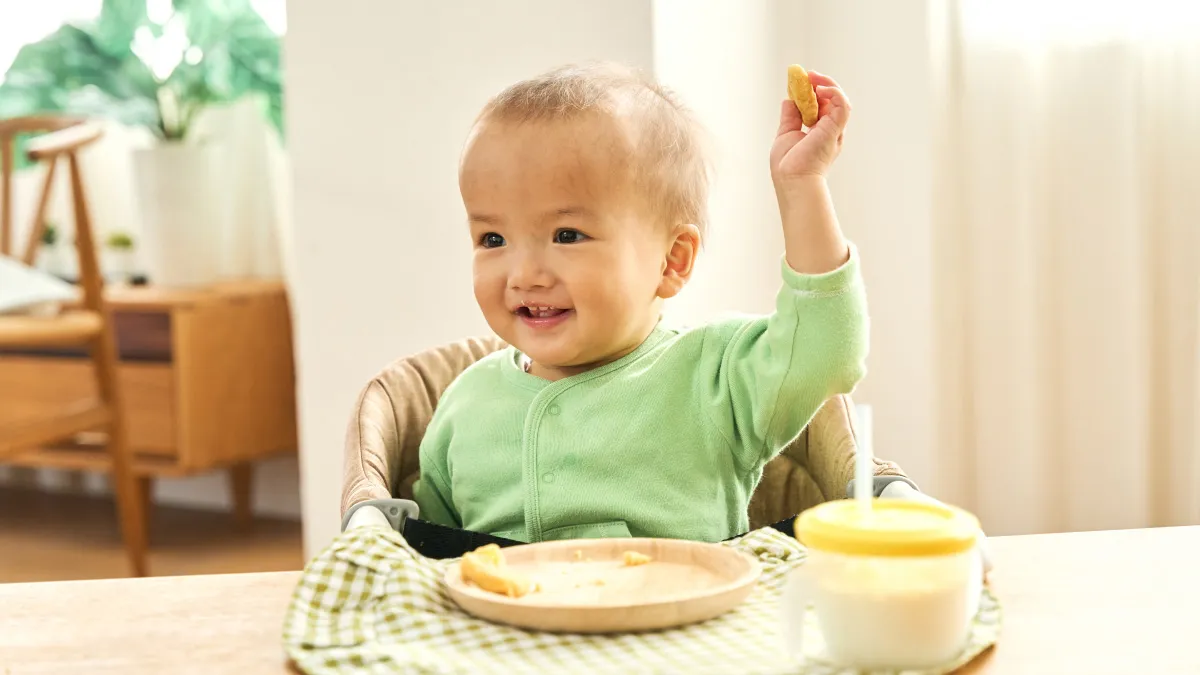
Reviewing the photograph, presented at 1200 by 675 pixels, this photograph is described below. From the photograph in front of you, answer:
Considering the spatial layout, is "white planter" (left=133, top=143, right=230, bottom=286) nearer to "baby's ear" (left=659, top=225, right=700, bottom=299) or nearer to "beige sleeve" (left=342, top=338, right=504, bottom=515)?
"beige sleeve" (left=342, top=338, right=504, bottom=515)

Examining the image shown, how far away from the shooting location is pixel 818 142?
879 mm

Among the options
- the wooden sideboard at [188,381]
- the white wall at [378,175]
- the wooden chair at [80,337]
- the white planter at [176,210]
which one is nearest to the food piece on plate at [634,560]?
the white wall at [378,175]

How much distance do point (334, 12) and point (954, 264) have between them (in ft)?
3.96

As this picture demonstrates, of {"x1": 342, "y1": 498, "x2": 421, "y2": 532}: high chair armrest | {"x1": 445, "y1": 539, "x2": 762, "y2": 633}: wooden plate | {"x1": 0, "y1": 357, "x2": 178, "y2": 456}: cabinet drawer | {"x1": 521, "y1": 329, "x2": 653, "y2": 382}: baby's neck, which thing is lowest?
{"x1": 0, "y1": 357, "x2": 178, "y2": 456}: cabinet drawer

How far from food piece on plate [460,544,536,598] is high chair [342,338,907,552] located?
25 centimetres

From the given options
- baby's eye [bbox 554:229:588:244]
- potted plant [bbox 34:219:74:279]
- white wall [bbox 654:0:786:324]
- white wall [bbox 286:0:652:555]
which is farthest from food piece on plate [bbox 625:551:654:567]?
potted plant [bbox 34:219:74:279]

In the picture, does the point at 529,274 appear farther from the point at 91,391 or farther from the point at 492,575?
the point at 91,391

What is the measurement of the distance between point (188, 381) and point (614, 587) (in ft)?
8.64

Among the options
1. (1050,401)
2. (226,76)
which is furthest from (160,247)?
(1050,401)

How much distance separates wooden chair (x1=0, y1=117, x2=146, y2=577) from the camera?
8.80 ft

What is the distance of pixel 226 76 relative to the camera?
345 centimetres

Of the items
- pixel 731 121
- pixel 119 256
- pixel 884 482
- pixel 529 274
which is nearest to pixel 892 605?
pixel 884 482

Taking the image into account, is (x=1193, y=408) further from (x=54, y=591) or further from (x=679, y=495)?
(x=54, y=591)

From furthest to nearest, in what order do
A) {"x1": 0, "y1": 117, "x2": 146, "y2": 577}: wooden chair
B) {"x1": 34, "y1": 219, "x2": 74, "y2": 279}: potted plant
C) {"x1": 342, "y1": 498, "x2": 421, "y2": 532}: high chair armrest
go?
1. {"x1": 34, "y1": 219, "x2": 74, "y2": 279}: potted plant
2. {"x1": 0, "y1": 117, "x2": 146, "y2": 577}: wooden chair
3. {"x1": 342, "y1": 498, "x2": 421, "y2": 532}: high chair armrest
